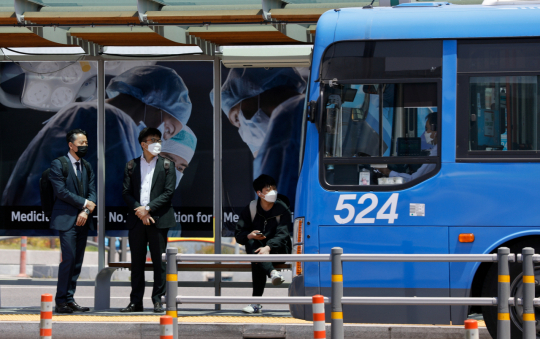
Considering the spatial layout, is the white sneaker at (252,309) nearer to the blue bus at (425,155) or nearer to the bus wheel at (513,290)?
the blue bus at (425,155)

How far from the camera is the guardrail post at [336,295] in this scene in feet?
18.8

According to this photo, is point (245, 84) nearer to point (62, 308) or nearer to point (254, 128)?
point (254, 128)

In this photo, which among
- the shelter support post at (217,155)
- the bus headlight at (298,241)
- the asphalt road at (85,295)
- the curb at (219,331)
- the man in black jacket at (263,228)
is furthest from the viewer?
the asphalt road at (85,295)

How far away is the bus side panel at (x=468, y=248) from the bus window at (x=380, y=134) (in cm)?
65

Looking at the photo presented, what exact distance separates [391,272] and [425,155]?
110 cm

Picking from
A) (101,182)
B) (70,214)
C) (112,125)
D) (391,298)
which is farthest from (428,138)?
(112,125)

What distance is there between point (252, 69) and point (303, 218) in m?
3.60

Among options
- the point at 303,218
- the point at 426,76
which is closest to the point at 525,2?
the point at 426,76

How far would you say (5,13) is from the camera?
28.8ft

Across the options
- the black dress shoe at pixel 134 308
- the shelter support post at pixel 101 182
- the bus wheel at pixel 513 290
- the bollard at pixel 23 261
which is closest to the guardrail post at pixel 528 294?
the bus wheel at pixel 513 290

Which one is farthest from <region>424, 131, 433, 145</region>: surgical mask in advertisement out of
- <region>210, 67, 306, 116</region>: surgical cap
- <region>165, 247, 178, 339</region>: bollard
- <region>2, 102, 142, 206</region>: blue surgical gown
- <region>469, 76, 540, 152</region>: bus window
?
<region>2, 102, 142, 206</region>: blue surgical gown

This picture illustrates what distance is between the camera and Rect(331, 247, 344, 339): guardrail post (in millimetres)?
5728

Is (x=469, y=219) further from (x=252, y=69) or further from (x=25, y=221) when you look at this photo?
(x=25, y=221)

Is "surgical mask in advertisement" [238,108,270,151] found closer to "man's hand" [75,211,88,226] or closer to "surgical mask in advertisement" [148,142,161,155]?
"surgical mask in advertisement" [148,142,161,155]
